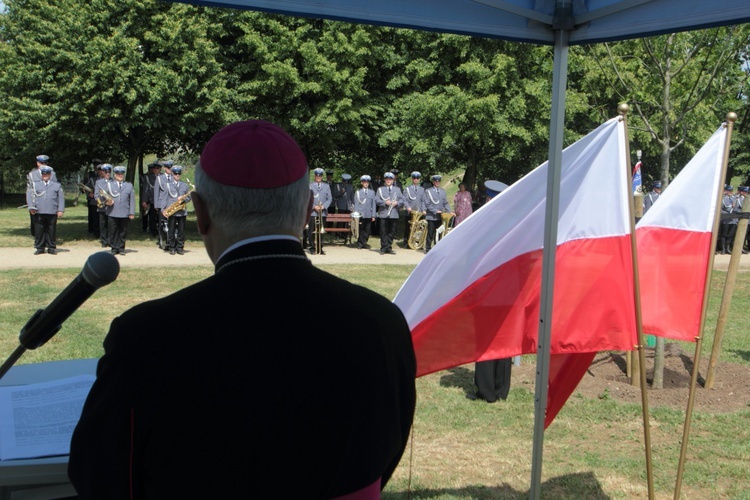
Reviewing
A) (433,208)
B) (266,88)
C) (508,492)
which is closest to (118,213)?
(266,88)

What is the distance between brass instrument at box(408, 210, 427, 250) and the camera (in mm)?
22516

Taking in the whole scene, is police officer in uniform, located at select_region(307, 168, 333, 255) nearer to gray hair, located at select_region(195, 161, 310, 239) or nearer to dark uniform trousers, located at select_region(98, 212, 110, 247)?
dark uniform trousers, located at select_region(98, 212, 110, 247)

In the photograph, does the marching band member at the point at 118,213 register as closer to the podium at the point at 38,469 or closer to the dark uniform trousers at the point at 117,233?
the dark uniform trousers at the point at 117,233

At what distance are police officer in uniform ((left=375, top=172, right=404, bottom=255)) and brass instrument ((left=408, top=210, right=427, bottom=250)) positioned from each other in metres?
0.56

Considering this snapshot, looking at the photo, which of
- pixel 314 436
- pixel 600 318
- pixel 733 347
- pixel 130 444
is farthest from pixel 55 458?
pixel 733 347

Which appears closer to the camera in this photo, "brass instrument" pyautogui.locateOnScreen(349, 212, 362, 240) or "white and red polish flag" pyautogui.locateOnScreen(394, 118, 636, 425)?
"white and red polish flag" pyautogui.locateOnScreen(394, 118, 636, 425)

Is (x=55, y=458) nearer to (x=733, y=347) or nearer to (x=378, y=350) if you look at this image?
(x=378, y=350)

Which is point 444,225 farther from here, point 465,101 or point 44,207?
point 44,207

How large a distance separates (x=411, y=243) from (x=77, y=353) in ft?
49.5

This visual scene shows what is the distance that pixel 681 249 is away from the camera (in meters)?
Answer: 5.44

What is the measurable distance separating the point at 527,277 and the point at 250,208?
271 centimetres

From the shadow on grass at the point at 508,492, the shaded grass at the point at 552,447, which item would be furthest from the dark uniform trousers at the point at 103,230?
the shadow on grass at the point at 508,492

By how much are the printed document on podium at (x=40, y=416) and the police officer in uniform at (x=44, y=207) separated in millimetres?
16395

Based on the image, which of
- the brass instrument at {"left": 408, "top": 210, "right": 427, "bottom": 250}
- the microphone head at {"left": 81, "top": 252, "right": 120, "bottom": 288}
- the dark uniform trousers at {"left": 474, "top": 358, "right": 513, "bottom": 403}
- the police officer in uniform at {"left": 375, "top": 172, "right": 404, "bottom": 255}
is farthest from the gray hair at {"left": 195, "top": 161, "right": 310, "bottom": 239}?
the brass instrument at {"left": 408, "top": 210, "right": 427, "bottom": 250}
